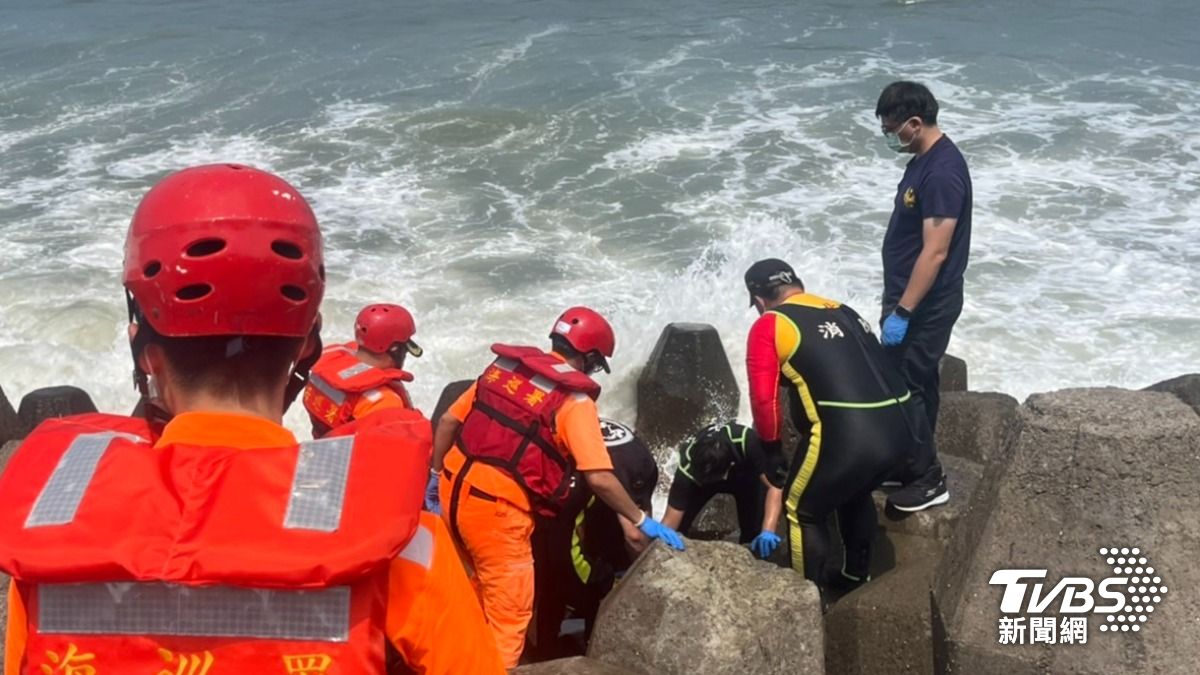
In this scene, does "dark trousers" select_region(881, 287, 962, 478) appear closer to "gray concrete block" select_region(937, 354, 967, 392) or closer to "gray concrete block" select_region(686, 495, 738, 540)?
"gray concrete block" select_region(686, 495, 738, 540)

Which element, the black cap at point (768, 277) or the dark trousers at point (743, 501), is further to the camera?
the dark trousers at point (743, 501)

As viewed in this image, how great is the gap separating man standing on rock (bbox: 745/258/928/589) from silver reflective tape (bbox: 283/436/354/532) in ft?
11.5

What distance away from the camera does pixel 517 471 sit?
480cm

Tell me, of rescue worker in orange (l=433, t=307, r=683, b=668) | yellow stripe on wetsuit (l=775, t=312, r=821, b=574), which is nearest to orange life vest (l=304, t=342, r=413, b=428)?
rescue worker in orange (l=433, t=307, r=683, b=668)

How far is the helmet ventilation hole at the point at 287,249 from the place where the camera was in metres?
1.83

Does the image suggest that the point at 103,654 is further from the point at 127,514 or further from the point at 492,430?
the point at 492,430

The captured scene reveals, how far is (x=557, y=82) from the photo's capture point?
2058 centimetres

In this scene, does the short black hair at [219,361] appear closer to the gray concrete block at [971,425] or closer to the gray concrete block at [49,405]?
the gray concrete block at [971,425]

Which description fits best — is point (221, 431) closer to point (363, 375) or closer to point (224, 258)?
point (224, 258)

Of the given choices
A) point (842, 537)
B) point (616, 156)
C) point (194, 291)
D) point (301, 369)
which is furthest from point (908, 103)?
point (616, 156)

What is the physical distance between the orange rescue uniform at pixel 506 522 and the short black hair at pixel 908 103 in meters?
2.03

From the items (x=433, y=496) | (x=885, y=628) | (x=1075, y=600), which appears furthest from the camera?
(x=433, y=496)

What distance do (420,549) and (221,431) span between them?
0.33 meters

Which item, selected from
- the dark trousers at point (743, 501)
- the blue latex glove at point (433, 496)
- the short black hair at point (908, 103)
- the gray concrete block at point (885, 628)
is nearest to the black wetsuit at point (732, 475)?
the dark trousers at point (743, 501)
